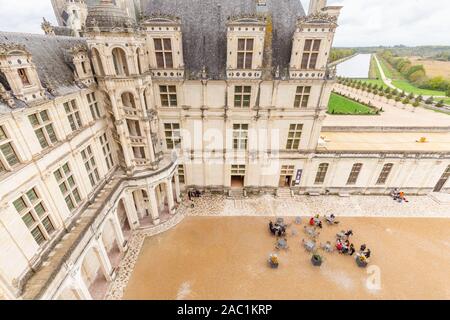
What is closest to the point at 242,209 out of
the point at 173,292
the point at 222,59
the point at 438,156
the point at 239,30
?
the point at 173,292

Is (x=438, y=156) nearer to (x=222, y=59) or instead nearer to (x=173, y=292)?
(x=222, y=59)

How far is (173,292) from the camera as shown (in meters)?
16.4

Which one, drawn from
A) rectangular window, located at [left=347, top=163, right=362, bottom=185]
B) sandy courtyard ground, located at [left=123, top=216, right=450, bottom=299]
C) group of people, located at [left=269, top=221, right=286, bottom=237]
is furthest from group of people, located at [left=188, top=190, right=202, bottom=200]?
rectangular window, located at [left=347, top=163, right=362, bottom=185]

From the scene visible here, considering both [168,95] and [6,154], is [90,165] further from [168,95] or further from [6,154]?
[168,95]

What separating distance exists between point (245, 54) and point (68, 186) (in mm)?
16634

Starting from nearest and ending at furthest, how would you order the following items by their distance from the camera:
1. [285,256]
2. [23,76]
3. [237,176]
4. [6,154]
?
[6,154] < [23,76] < [285,256] < [237,176]

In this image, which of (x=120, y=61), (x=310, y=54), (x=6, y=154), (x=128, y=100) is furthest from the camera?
(x=310, y=54)

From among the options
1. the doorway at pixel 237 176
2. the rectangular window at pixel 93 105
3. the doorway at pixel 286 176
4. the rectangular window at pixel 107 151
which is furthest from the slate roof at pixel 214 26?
the doorway at pixel 286 176

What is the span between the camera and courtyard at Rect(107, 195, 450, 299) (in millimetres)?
16672

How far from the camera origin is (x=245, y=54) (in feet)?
63.0

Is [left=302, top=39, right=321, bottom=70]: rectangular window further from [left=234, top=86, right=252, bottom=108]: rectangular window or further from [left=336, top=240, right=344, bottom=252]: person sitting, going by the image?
[left=336, top=240, right=344, bottom=252]: person sitting

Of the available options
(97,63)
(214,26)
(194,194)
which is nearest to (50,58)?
(97,63)
